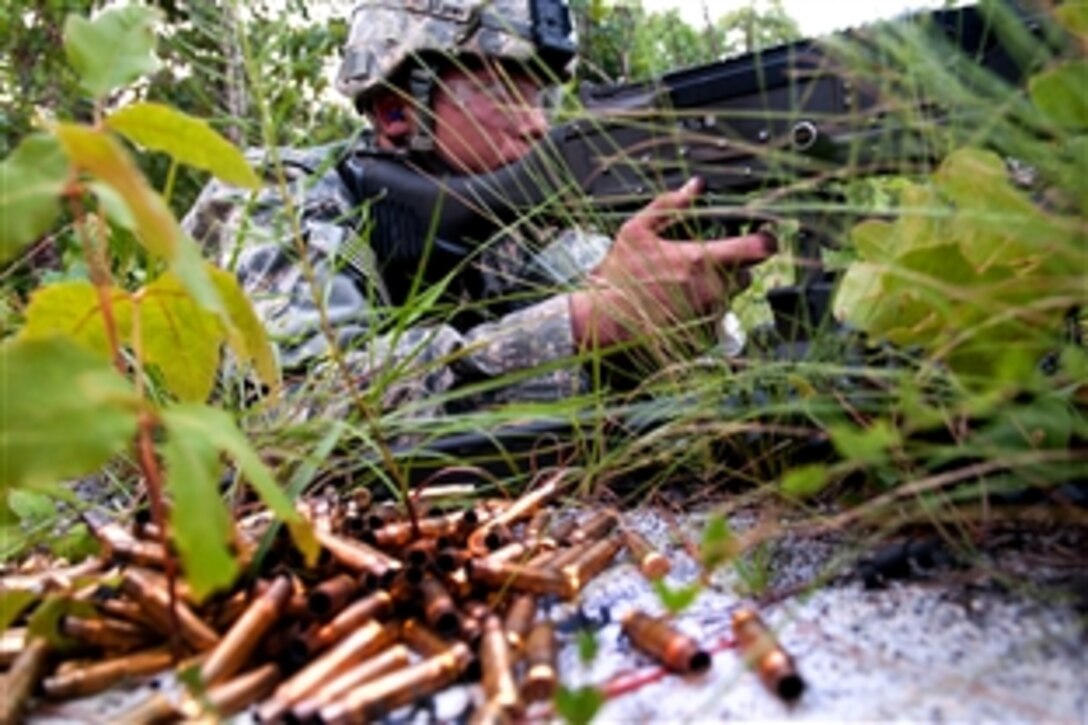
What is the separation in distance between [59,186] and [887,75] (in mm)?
635

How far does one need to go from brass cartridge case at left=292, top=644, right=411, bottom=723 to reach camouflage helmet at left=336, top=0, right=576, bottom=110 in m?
2.10

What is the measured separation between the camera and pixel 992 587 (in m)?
0.84

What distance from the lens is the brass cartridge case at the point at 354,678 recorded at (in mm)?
748

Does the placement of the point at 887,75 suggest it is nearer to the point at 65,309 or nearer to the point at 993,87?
the point at 993,87

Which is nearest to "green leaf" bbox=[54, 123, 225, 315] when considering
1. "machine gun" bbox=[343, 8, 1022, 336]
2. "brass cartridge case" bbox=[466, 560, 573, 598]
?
"brass cartridge case" bbox=[466, 560, 573, 598]

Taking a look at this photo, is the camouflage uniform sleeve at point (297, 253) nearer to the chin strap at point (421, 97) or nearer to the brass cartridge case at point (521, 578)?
the chin strap at point (421, 97)

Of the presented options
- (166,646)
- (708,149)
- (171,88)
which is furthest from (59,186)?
(171,88)

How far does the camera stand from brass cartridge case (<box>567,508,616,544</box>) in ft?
3.74

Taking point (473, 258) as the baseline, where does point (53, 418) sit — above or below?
above

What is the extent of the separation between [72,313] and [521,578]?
0.42 metres

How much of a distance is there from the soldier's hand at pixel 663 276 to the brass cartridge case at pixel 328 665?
0.55m

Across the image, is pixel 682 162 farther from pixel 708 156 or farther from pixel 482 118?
pixel 482 118

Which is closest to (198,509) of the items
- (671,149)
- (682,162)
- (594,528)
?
(594,528)

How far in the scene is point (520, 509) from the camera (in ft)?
3.97
